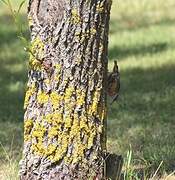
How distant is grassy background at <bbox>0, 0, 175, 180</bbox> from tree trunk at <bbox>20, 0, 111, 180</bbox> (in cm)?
101

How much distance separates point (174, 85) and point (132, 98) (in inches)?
35.7

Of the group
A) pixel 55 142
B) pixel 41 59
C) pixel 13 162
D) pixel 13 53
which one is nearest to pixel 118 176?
pixel 55 142

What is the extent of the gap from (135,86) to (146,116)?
2360 mm

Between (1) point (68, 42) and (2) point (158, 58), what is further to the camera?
(2) point (158, 58)

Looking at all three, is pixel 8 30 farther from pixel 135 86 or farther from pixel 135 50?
pixel 135 86

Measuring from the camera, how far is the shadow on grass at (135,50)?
46.5 feet

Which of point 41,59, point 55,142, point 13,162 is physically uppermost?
point 41,59

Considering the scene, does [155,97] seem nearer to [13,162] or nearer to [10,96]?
[10,96]

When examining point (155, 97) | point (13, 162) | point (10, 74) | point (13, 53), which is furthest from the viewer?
point (13, 53)

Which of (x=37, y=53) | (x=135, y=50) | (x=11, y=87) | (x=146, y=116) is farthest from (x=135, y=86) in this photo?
(x=37, y=53)

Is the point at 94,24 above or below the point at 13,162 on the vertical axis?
above

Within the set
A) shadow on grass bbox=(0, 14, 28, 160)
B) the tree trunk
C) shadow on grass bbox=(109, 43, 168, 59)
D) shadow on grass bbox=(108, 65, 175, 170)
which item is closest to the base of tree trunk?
the tree trunk

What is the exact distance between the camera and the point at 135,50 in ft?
47.6

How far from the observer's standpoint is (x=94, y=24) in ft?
16.6
